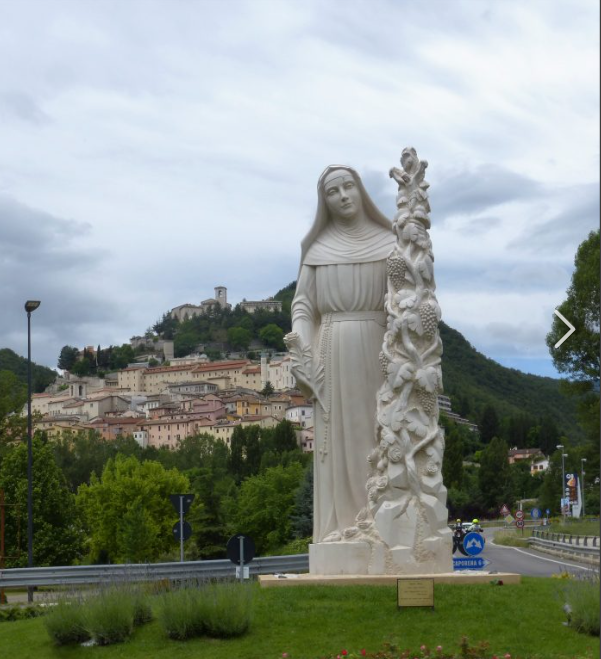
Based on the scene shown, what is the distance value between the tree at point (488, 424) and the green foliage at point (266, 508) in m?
62.6

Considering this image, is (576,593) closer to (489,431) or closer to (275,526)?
(275,526)

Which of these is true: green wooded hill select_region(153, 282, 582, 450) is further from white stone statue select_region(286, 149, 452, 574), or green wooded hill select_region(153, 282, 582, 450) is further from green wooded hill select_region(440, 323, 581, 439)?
white stone statue select_region(286, 149, 452, 574)

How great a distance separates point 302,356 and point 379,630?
17.0ft

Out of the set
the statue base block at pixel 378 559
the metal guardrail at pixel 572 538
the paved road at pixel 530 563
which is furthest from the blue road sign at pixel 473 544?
the metal guardrail at pixel 572 538

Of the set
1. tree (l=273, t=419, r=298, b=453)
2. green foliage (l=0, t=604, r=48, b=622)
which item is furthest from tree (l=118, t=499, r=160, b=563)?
tree (l=273, t=419, r=298, b=453)

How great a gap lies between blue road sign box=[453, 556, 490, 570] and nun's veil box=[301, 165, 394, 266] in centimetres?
Result: 488

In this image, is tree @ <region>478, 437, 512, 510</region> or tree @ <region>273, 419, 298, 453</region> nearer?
tree @ <region>478, 437, 512, 510</region>

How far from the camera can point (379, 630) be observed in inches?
545

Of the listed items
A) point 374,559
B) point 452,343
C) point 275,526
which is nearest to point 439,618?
point 374,559

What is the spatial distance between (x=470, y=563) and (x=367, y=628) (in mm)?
5150

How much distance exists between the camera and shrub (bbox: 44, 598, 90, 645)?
14.7 m

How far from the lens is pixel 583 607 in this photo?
13672mm

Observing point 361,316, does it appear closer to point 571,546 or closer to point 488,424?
point 571,546

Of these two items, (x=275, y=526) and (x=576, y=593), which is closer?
(x=576, y=593)
